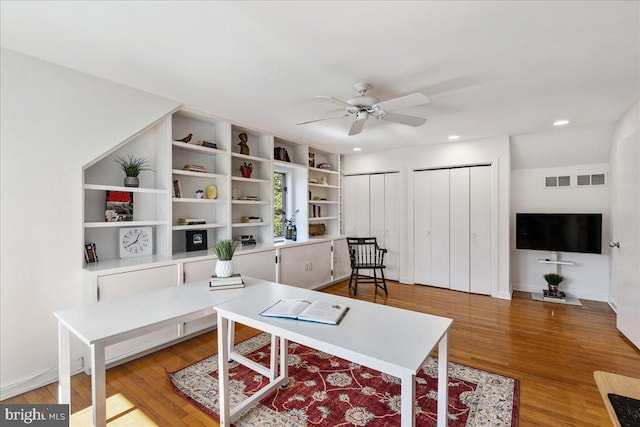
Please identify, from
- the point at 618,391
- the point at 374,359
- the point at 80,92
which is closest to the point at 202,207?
the point at 80,92

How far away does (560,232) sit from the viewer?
13.8 ft

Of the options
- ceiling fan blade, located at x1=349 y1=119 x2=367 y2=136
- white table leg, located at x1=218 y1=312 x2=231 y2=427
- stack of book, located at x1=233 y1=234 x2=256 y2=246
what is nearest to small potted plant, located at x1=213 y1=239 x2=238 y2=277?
white table leg, located at x1=218 y1=312 x2=231 y2=427

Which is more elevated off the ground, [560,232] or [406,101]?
[406,101]

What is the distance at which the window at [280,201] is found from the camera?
4.92 m

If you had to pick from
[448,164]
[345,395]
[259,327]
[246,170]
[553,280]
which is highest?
[448,164]

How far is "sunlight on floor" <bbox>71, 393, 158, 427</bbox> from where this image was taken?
71.2 inches

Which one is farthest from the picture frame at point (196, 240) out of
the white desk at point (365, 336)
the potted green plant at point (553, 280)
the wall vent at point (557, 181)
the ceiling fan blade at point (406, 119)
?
the wall vent at point (557, 181)

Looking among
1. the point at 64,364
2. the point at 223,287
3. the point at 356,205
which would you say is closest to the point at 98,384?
the point at 64,364

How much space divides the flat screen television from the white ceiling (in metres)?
1.58

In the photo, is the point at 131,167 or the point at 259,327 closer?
the point at 259,327

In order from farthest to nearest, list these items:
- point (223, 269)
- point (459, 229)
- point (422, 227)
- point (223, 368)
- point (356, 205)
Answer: point (356, 205), point (422, 227), point (459, 229), point (223, 269), point (223, 368)

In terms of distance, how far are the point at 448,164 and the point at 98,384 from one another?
478 centimetres

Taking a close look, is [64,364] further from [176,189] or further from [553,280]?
[553,280]

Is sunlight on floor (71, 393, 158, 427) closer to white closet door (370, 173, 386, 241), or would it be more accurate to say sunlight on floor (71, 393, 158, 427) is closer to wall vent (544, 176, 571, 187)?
white closet door (370, 173, 386, 241)
